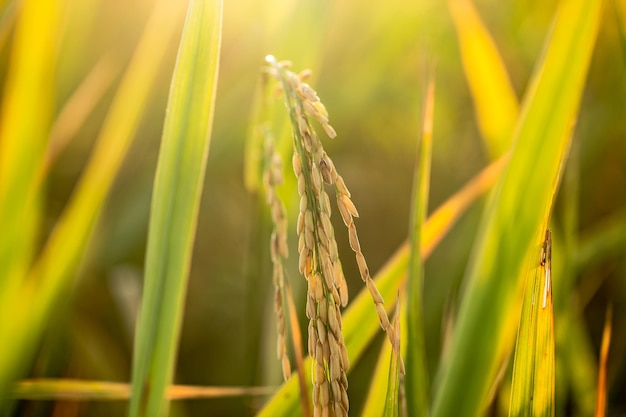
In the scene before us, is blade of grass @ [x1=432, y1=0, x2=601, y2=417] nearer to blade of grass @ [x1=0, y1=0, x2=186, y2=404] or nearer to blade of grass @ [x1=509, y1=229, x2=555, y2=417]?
blade of grass @ [x1=509, y1=229, x2=555, y2=417]

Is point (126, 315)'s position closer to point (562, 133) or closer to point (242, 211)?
point (242, 211)

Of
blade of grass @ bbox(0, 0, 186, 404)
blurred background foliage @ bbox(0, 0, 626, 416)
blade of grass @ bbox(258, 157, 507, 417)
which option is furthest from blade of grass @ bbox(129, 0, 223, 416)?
blurred background foliage @ bbox(0, 0, 626, 416)

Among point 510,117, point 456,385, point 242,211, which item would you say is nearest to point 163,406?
point 456,385

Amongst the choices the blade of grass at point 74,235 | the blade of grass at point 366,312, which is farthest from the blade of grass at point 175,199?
the blade of grass at point 74,235

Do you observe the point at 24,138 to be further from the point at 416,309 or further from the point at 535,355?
the point at 535,355

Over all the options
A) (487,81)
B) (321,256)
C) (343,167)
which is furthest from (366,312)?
(343,167)

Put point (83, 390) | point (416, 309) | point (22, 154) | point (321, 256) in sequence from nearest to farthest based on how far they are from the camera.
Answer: point (321, 256) < point (416, 309) < point (83, 390) < point (22, 154)
